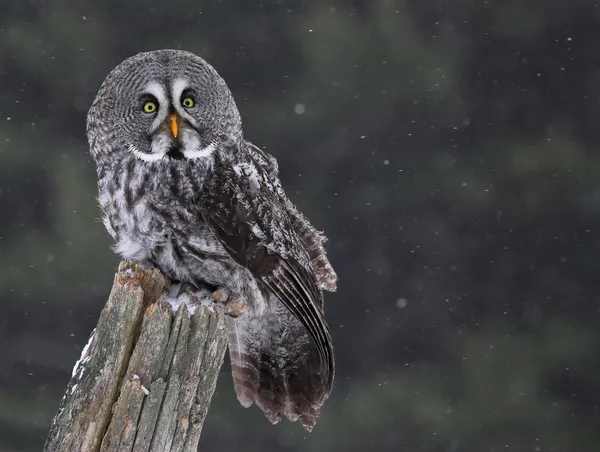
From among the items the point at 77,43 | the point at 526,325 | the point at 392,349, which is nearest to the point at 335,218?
the point at 392,349

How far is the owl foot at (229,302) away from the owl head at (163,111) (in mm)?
435

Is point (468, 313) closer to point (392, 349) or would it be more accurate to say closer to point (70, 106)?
point (392, 349)

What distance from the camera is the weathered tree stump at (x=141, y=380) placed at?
306cm

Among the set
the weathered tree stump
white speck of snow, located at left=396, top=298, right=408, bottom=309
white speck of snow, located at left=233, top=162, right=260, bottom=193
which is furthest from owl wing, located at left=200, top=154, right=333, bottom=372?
white speck of snow, located at left=396, top=298, right=408, bottom=309

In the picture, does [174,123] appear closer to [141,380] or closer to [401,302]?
[141,380]

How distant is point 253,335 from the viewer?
4.25 m

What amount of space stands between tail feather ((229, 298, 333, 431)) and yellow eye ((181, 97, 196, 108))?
0.72 meters

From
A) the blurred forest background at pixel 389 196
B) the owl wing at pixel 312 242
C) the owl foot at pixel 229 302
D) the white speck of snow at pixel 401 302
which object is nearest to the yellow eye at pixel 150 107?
the owl wing at pixel 312 242

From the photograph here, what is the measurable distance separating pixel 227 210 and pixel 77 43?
28.8ft

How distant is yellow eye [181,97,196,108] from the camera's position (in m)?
3.93

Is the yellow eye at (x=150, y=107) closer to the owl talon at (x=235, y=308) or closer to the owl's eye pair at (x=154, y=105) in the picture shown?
the owl's eye pair at (x=154, y=105)

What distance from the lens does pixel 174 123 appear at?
389 cm

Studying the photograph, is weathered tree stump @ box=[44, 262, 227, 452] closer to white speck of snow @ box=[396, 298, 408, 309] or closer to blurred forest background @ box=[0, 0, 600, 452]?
blurred forest background @ box=[0, 0, 600, 452]

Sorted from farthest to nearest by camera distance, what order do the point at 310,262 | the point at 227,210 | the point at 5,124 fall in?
the point at 5,124, the point at 310,262, the point at 227,210
